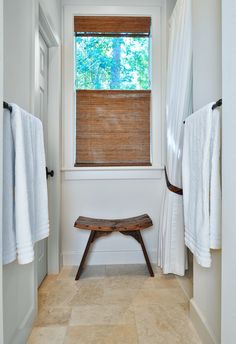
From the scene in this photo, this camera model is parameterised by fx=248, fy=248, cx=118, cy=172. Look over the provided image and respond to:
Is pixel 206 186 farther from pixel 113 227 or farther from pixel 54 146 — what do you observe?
pixel 54 146

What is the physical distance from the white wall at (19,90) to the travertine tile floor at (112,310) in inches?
6.9

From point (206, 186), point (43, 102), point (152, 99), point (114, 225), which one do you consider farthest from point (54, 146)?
point (206, 186)

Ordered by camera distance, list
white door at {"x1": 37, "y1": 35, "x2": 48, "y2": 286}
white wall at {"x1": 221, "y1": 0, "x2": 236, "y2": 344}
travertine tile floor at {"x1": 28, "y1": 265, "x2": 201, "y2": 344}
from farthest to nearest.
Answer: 1. white door at {"x1": 37, "y1": 35, "x2": 48, "y2": 286}
2. travertine tile floor at {"x1": 28, "y1": 265, "x2": 201, "y2": 344}
3. white wall at {"x1": 221, "y1": 0, "x2": 236, "y2": 344}

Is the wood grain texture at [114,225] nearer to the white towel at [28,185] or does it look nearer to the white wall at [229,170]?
the white towel at [28,185]

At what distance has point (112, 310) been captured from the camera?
164 centimetres

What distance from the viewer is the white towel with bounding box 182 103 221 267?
3.50 feet

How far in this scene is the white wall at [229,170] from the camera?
0.83 meters

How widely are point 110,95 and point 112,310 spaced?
184 centimetres

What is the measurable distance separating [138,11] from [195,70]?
4.48 ft

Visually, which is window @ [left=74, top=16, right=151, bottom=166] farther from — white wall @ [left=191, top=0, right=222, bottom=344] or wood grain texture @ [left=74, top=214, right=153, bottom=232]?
white wall @ [left=191, top=0, right=222, bottom=344]

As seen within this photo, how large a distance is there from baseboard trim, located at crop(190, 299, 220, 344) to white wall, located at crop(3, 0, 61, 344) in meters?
0.96

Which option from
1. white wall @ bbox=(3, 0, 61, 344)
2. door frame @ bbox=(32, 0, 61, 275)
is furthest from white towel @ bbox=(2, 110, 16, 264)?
door frame @ bbox=(32, 0, 61, 275)

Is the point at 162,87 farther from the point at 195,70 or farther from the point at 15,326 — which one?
the point at 15,326

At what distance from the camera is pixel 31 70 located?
1.51 meters
